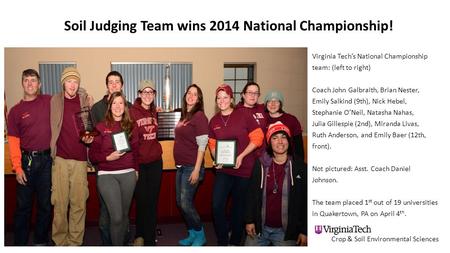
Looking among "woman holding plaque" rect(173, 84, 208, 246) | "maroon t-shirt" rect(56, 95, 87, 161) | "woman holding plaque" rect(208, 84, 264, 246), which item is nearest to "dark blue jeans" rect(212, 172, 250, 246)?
"woman holding plaque" rect(208, 84, 264, 246)

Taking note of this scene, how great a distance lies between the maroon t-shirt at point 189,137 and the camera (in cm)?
331

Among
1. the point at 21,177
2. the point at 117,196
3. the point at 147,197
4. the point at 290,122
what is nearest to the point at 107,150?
the point at 117,196

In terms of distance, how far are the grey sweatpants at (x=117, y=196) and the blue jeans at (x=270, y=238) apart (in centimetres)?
95

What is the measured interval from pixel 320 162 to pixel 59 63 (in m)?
5.63

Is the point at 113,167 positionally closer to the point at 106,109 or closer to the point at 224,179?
the point at 106,109

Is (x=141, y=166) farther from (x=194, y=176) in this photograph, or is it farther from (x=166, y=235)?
(x=166, y=235)

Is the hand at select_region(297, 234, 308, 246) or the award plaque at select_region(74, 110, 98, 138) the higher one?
the award plaque at select_region(74, 110, 98, 138)

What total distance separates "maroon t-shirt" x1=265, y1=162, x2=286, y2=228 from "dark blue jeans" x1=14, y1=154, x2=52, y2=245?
1738mm

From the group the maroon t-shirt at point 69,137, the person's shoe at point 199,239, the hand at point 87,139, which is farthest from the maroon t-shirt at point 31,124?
the person's shoe at point 199,239

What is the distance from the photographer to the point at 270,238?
9.29 ft

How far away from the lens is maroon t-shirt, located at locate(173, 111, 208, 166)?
3312 millimetres

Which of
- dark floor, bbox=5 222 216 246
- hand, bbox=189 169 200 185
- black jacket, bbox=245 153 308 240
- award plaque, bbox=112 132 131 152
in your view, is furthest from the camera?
dark floor, bbox=5 222 216 246

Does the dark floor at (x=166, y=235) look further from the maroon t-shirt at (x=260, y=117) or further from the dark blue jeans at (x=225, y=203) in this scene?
the maroon t-shirt at (x=260, y=117)

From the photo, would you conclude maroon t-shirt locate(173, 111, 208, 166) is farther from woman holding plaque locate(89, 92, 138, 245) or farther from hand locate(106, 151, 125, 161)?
hand locate(106, 151, 125, 161)
